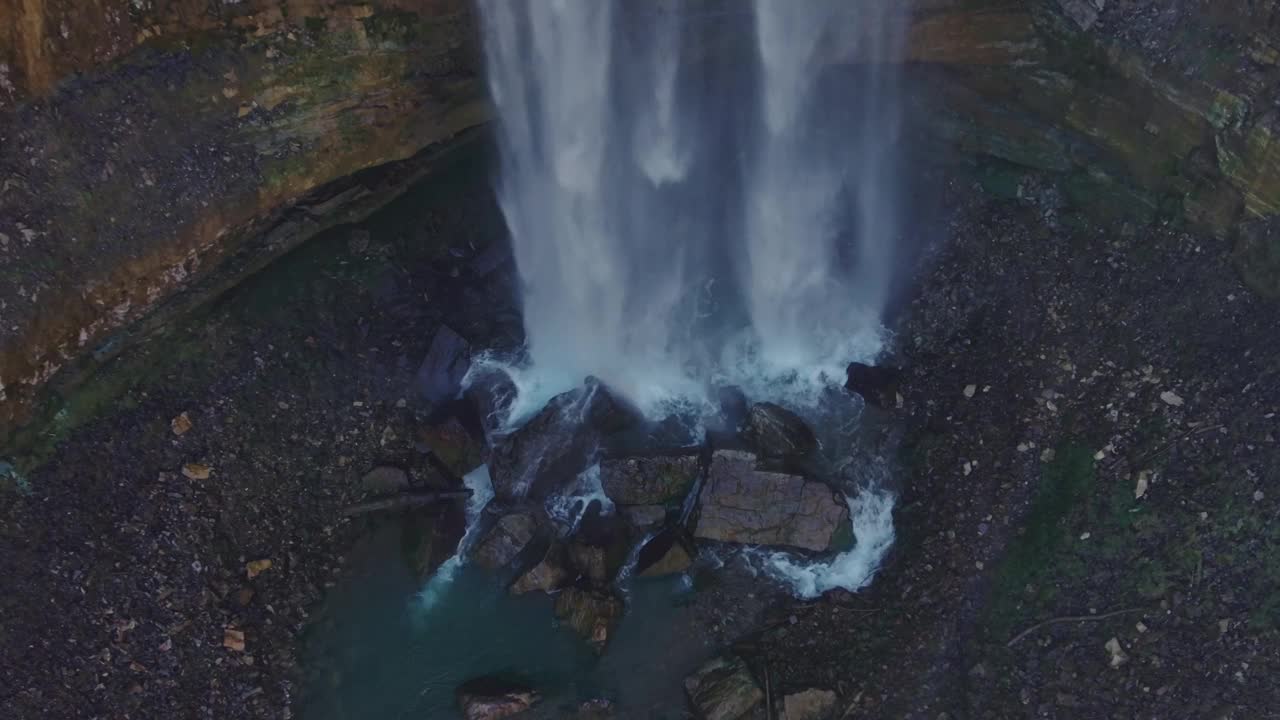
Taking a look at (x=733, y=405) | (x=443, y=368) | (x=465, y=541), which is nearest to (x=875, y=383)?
(x=733, y=405)

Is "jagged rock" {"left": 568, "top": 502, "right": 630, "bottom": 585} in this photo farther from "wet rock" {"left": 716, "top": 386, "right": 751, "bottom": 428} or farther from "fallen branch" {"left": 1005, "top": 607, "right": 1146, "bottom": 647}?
"fallen branch" {"left": 1005, "top": 607, "right": 1146, "bottom": 647}

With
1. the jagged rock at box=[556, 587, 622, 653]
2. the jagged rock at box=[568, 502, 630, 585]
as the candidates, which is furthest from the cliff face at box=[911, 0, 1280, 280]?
the jagged rock at box=[556, 587, 622, 653]

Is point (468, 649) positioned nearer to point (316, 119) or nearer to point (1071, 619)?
point (1071, 619)

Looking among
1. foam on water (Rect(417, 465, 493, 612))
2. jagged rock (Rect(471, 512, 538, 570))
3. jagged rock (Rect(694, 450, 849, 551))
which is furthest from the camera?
jagged rock (Rect(471, 512, 538, 570))

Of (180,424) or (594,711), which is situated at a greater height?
(180,424)

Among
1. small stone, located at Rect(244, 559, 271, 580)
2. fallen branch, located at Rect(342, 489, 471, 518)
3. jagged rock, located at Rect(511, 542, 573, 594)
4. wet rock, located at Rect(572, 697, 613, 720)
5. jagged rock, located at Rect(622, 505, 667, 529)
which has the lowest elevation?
wet rock, located at Rect(572, 697, 613, 720)

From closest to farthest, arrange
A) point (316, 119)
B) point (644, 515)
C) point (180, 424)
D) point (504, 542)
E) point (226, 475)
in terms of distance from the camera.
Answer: point (180, 424) → point (226, 475) → point (504, 542) → point (644, 515) → point (316, 119)
